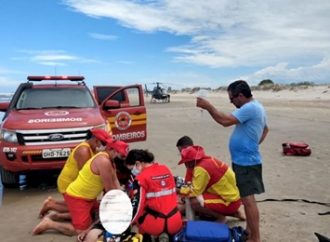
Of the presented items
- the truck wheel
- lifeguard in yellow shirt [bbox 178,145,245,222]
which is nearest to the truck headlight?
the truck wheel

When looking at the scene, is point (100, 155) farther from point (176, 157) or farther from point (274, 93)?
point (274, 93)

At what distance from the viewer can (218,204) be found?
540cm

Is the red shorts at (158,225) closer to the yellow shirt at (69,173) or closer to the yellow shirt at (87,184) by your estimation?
the yellow shirt at (87,184)

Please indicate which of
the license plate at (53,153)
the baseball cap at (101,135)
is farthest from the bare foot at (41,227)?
the license plate at (53,153)

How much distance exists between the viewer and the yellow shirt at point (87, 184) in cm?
510

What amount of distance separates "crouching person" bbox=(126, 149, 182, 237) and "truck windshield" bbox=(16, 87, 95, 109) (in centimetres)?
436

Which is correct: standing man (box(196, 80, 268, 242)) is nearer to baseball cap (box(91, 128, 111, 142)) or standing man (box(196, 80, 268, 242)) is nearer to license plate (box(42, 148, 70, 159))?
baseball cap (box(91, 128, 111, 142))

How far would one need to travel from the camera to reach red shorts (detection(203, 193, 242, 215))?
5.39m

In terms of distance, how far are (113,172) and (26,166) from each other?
2748 millimetres

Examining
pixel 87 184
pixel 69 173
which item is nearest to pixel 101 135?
pixel 87 184

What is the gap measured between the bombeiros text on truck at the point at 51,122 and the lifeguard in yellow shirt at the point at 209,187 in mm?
2744

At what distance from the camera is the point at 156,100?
142 feet

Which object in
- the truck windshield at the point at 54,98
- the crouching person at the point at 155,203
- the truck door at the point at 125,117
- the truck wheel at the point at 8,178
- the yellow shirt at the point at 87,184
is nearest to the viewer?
the crouching person at the point at 155,203

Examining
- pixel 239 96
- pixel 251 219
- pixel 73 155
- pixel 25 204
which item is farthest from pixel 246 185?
pixel 25 204
